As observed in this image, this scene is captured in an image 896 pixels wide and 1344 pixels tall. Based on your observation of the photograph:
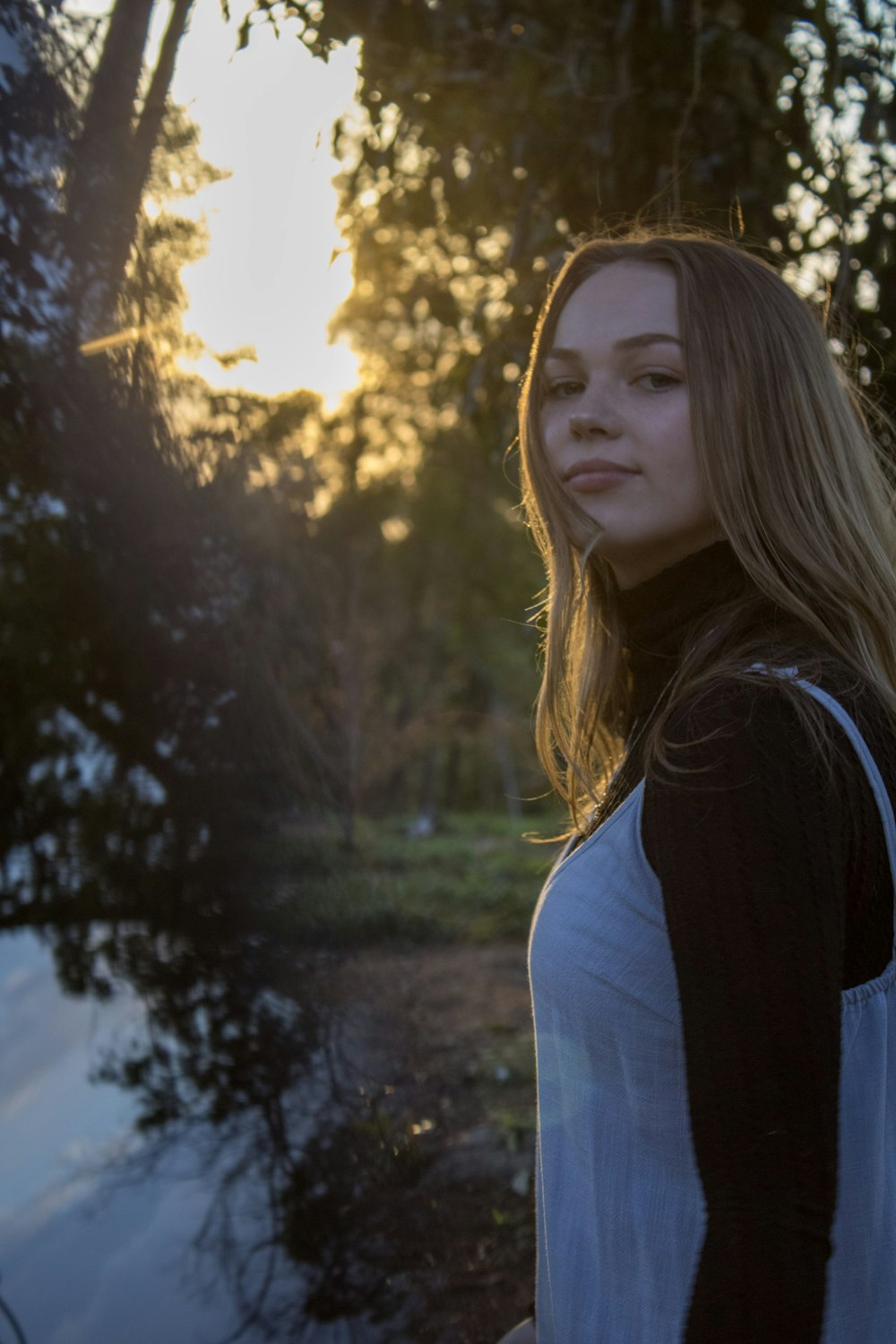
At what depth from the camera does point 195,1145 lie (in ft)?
6.02

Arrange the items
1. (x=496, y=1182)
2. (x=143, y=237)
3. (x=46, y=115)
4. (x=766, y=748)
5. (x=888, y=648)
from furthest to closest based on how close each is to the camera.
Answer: (x=496, y=1182) → (x=143, y=237) → (x=46, y=115) → (x=888, y=648) → (x=766, y=748)

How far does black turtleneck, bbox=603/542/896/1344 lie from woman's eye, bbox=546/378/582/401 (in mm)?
662

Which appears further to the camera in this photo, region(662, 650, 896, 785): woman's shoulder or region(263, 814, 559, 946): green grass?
region(263, 814, 559, 946): green grass

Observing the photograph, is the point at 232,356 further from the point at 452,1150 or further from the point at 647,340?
the point at 452,1150

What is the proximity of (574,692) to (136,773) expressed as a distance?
948 millimetres

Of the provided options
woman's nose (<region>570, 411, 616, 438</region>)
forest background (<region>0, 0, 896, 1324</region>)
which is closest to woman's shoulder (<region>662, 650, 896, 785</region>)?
woman's nose (<region>570, 411, 616, 438</region>)

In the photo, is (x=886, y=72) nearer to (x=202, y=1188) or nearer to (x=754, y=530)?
(x=754, y=530)

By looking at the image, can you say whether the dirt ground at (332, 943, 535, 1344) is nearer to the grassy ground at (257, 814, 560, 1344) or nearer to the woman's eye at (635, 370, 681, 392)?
the grassy ground at (257, 814, 560, 1344)

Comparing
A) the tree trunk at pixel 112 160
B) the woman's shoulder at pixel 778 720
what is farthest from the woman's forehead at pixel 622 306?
the tree trunk at pixel 112 160

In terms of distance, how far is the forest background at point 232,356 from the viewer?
165 centimetres

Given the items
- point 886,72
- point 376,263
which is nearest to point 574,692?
point 886,72

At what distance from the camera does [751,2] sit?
2.13 meters

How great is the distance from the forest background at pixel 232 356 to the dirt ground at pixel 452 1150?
0.30m

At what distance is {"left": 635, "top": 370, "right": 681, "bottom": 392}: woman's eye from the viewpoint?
1.25 metres
